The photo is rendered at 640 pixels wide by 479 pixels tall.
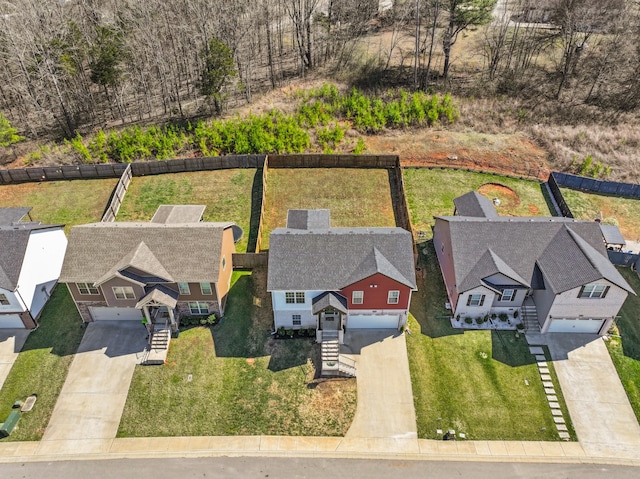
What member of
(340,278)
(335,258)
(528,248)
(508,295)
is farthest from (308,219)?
(528,248)

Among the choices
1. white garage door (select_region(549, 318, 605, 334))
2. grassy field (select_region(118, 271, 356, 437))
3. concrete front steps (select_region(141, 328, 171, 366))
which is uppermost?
white garage door (select_region(549, 318, 605, 334))

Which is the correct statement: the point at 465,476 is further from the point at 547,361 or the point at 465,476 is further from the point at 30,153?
the point at 30,153

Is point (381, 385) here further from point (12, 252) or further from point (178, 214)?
point (12, 252)

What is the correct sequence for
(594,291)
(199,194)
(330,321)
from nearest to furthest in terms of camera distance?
(594,291)
(330,321)
(199,194)

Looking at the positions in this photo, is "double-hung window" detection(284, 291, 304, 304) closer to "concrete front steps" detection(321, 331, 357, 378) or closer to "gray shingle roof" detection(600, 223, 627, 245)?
"concrete front steps" detection(321, 331, 357, 378)

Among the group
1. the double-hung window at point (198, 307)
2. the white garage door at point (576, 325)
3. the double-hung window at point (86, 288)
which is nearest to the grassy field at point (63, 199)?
the double-hung window at point (86, 288)

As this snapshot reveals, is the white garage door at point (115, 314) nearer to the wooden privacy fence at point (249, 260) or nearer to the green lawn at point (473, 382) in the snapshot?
the wooden privacy fence at point (249, 260)

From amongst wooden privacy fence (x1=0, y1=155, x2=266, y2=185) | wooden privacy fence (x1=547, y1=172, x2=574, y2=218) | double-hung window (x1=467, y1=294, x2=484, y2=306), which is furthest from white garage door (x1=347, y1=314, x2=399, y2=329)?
wooden privacy fence (x1=0, y1=155, x2=266, y2=185)
